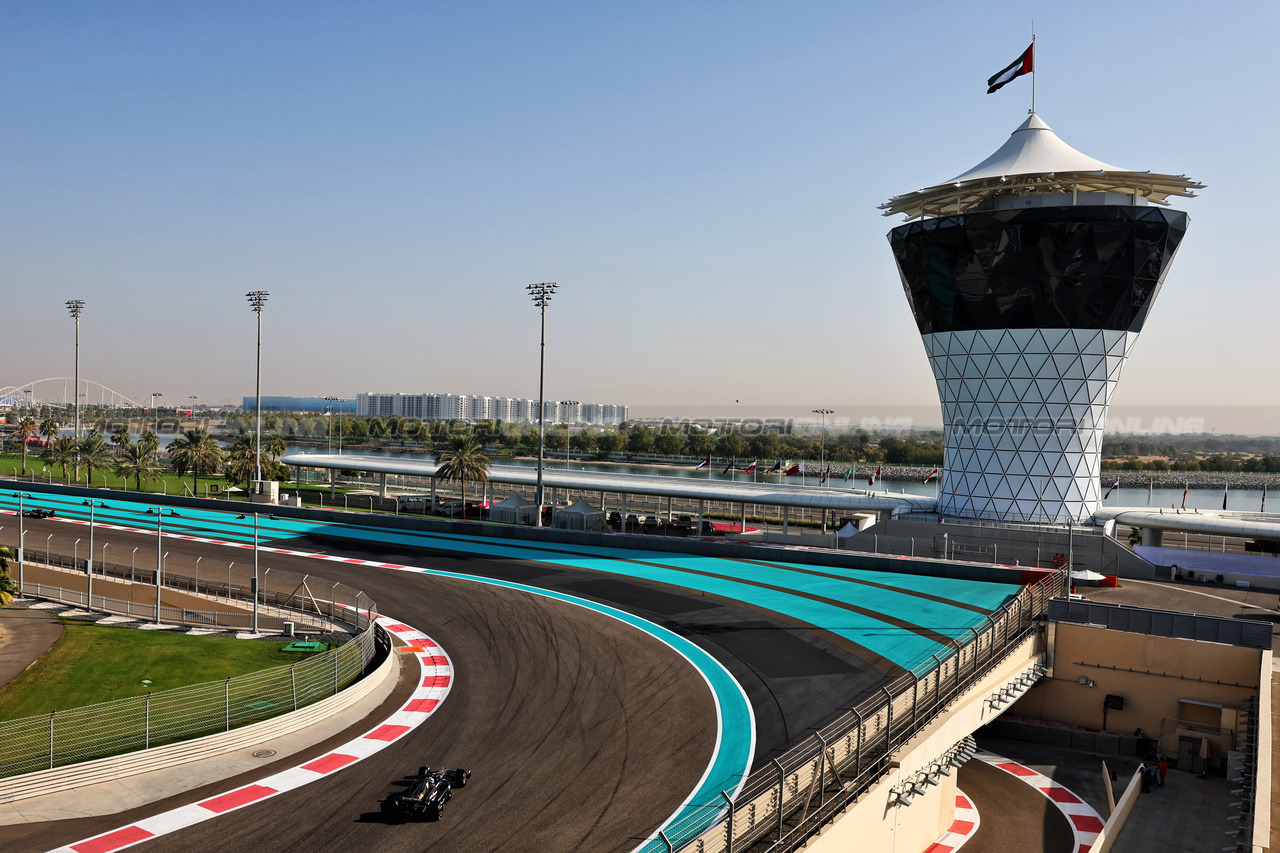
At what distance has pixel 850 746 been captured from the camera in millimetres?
17078

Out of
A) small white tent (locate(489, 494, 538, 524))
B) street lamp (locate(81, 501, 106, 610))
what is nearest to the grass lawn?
street lamp (locate(81, 501, 106, 610))

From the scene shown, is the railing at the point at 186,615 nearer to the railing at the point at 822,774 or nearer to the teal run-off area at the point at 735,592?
the teal run-off area at the point at 735,592

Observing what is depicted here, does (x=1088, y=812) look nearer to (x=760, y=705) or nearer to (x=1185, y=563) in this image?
(x=760, y=705)

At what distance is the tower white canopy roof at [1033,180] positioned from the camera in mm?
49719

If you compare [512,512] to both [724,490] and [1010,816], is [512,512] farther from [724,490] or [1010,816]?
[1010,816]

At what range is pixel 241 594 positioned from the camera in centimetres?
3544

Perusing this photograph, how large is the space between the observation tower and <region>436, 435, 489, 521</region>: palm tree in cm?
3681

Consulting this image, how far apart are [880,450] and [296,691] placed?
165 metres

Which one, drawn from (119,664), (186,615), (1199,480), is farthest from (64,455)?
(1199,480)

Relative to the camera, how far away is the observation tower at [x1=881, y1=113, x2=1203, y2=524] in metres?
49.6

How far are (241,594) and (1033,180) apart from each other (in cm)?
5034

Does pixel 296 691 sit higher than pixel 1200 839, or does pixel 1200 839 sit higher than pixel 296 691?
pixel 296 691

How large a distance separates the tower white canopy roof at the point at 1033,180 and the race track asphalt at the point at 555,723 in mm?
33686

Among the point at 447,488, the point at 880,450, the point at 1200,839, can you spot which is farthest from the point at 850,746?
the point at 880,450
